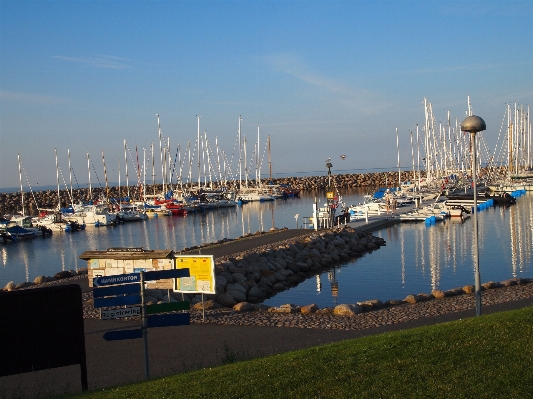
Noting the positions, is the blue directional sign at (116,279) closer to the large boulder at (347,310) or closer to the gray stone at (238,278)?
the large boulder at (347,310)

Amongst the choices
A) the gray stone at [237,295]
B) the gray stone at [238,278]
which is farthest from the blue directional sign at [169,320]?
the gray stone at [238,278]

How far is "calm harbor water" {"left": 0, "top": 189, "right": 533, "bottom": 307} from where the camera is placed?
2281 centimetres

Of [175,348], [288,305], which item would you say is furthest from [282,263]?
[175,348]

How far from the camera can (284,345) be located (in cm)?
1122

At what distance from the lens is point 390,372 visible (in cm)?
697

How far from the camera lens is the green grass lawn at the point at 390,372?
641 cm

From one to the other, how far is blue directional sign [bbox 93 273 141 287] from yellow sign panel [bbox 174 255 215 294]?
4531mm

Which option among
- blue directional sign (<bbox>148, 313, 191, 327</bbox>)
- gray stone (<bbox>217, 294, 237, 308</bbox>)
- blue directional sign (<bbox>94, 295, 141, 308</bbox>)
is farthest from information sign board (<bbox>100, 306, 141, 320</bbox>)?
gray stone (<bbox>217, 294, 237, 308</bbox>)

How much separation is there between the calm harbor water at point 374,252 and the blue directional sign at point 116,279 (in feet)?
36.4

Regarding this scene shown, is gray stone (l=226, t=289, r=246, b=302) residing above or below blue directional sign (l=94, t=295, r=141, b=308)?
below

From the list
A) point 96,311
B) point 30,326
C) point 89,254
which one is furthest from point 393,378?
point 89,254

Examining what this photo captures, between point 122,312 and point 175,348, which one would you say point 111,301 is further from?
point 175,348

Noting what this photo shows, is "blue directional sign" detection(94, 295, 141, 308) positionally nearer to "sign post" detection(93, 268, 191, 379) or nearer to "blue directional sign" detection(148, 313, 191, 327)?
"sign post" detection(93, 268, 191, 379)

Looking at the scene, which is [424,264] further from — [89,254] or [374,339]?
[374,339]
